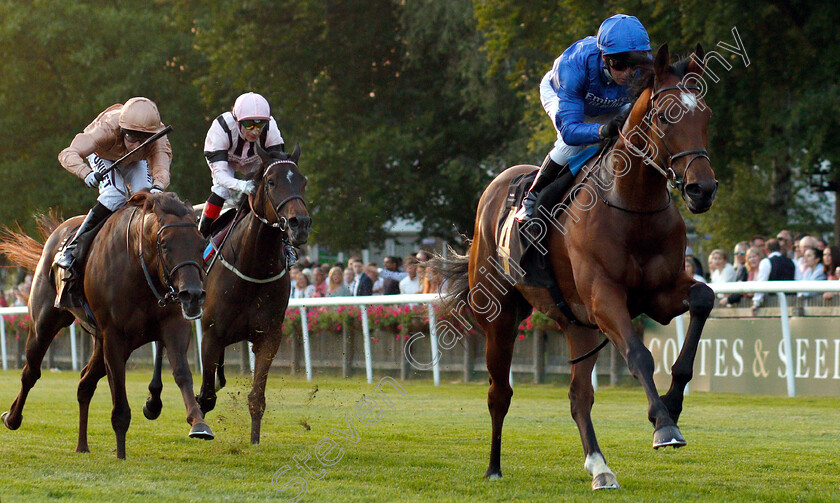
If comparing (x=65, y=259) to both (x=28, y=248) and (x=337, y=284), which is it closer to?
(x=28, y=248)

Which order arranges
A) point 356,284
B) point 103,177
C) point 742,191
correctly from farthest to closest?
point 742,191, point 356,284, point 103,177

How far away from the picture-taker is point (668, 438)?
4.64 meters

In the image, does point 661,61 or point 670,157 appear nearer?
point 670,157

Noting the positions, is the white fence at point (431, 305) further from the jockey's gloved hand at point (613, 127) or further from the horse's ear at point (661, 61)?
the horse's ear at point (661, 61)

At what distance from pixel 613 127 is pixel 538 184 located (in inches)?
27.6

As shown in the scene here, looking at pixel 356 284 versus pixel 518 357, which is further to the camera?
pixel 356 284

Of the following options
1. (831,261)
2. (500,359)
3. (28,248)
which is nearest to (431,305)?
(831,261)

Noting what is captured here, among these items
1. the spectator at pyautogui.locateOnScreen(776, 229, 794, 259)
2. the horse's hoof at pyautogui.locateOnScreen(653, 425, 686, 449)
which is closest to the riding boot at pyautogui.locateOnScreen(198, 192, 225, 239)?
the horse's hoof at pyautogui.locateOnScreen(653, 425, 686, 449)

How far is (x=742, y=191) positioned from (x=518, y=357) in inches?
538

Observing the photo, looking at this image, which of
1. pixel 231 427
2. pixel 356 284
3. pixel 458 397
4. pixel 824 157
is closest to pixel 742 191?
Result: pixel 824 157

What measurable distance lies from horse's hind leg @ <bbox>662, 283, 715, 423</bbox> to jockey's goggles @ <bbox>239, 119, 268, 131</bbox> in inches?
145

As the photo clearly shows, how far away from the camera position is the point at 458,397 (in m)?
11.9

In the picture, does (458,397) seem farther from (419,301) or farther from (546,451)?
(546,451)

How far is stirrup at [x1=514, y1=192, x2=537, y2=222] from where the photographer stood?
19.7 feet
